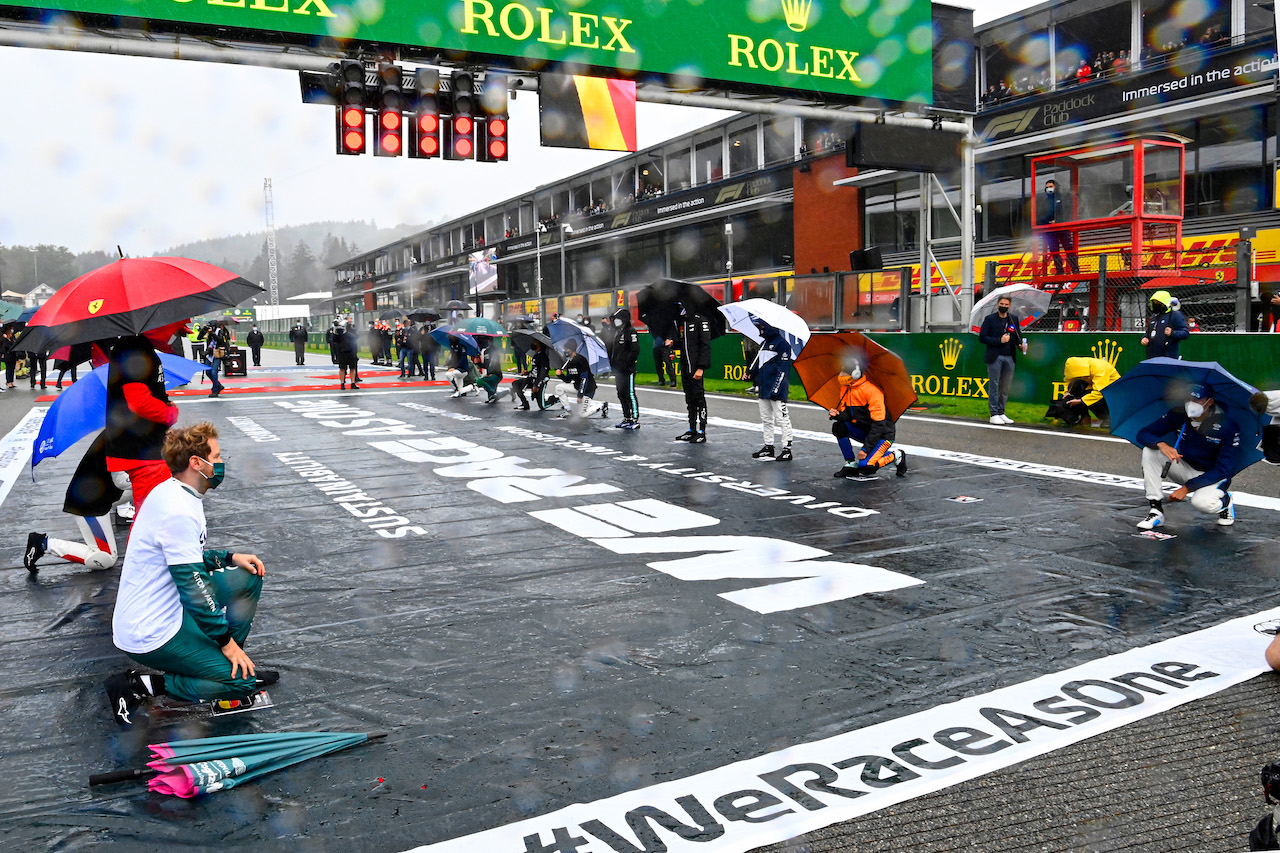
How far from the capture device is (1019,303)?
15992 mm

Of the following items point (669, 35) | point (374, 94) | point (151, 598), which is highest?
point (669, 35)

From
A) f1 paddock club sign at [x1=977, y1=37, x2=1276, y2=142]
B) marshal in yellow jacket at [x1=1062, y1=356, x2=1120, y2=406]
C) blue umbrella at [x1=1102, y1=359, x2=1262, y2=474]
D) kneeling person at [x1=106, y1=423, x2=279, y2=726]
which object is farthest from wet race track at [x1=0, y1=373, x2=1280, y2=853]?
f1 paddock club sign at [x1=977, y1=37, x2=1276, y2=142]

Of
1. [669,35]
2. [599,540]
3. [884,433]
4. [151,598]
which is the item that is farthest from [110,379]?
[669,35]

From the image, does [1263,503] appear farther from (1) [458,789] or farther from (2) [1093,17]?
(2) [1093,17]

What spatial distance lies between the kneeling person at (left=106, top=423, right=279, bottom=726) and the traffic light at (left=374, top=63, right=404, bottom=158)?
11219mm

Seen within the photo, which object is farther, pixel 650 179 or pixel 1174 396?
pixel 650 179

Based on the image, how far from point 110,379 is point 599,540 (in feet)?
11.5

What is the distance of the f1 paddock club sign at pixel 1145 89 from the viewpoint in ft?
71.5

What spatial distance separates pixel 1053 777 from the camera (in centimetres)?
359

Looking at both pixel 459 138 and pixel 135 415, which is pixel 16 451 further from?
pixel 135 415

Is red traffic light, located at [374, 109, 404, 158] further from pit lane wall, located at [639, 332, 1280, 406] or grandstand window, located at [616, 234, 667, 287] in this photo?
Answer: grandstand window, located at [616, 234, 667, 287]

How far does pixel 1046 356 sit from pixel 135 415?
1416cm

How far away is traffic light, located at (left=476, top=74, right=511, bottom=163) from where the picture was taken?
15250 mm

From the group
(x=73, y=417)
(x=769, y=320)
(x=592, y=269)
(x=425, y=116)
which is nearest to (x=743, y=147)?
(x=592, y=269)
